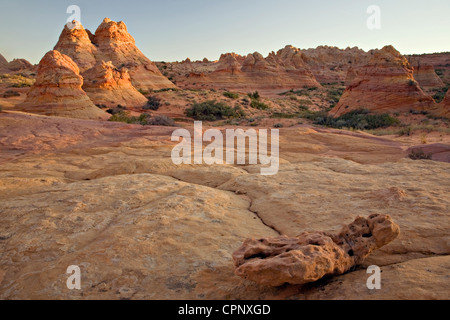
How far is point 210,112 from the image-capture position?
24.0 metres

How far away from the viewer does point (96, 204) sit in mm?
3695

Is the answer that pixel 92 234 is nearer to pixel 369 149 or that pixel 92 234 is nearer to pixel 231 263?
pixel 231 263

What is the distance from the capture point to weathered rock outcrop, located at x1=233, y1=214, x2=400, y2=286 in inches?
73.4

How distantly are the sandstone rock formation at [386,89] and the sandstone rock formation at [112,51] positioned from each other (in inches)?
838

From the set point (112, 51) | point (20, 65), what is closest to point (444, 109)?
point (112, 51)

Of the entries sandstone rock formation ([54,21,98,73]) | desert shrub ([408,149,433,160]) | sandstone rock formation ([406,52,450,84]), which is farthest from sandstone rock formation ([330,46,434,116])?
sandstone rock formation ([406,52,450,84])

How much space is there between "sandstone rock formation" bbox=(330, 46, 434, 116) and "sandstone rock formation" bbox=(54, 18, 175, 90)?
69.8ft

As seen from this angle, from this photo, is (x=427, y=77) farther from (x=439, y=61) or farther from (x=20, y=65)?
(x=20, y=65)

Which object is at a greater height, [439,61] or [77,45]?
[439,61]

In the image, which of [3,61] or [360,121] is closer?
[360,121]

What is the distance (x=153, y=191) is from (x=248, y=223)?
1593 millimetres

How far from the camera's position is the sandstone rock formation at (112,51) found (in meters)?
33.2

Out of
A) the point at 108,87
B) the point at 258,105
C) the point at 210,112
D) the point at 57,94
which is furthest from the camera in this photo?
the point at 258,105

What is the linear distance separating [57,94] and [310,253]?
1775cm
